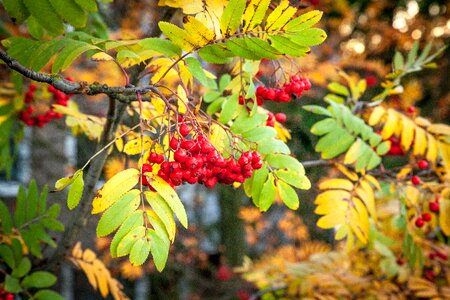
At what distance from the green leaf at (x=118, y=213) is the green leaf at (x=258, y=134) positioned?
0.46 meters

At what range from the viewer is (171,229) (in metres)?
1.21

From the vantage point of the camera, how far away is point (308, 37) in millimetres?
1221

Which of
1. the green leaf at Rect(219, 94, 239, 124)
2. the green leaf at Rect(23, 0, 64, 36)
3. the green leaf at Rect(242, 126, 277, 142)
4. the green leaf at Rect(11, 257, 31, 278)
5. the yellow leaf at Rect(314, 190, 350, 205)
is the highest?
the green leaf at Rect(23, 0, 64, 36)

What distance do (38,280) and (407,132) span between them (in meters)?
2.03

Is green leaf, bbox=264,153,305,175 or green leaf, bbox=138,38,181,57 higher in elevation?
green leaf, bbox=138,38,181,57

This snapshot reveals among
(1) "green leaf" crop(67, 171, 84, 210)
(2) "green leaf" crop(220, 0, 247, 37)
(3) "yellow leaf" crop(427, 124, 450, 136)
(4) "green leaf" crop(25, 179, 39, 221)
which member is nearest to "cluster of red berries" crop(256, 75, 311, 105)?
(2) "green leaf" crop(220, 0, 247, 37)

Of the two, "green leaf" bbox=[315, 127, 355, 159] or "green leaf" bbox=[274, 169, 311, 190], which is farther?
"green leaf" bbox=[315, 127, 355, 159]

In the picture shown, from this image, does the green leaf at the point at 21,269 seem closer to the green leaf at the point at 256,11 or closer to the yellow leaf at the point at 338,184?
the yellow leaf at the point at 338,184

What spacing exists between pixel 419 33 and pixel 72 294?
790 cm

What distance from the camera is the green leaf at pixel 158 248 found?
1139mm

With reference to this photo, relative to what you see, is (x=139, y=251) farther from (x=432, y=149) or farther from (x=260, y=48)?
(x=432, y=149)

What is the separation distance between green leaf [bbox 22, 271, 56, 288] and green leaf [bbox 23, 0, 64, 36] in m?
1.18

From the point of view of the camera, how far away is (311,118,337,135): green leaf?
2037 mm

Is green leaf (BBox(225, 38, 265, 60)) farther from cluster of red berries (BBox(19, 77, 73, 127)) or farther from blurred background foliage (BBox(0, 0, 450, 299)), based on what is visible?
blurred background foliage (BBox(0, 0, 450, 299))
